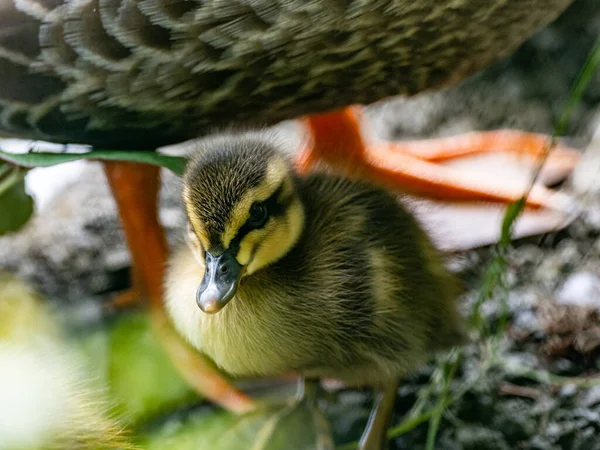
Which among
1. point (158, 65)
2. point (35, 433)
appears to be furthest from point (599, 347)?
point (35, 433)

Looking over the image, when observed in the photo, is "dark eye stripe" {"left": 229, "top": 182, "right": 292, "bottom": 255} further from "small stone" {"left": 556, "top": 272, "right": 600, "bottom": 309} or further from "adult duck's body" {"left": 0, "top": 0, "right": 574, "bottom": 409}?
"small stone" {"left": 556, "top": 272, "right": 600, "bottom": 309}

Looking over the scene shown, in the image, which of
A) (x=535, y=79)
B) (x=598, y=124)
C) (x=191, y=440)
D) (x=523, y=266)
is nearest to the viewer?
(x=191, y=440)

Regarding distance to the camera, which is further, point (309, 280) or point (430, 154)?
point (430, 154)

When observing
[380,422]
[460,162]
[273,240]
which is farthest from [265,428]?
[460,162]

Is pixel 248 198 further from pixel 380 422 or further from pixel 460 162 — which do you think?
pixel 460 162

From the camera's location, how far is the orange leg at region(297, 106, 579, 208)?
1444 mm

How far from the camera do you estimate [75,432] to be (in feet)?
2.09

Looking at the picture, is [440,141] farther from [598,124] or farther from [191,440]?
[191,440]

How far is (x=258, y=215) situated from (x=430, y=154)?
30.2 inches

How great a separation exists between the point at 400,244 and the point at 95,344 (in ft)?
1.27

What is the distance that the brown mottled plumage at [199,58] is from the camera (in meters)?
0.97

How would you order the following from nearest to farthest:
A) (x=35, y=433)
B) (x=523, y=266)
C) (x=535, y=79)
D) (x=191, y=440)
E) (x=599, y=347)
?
(x=35, y=433) → (x=191, y=440) → (x=599, y=347) → (x=523, y=266) → (x=535, y=79)

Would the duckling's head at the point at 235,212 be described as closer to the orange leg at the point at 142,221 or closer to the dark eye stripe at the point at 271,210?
the dark eye stripe at the point at 271,210

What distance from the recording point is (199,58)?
100 cm
